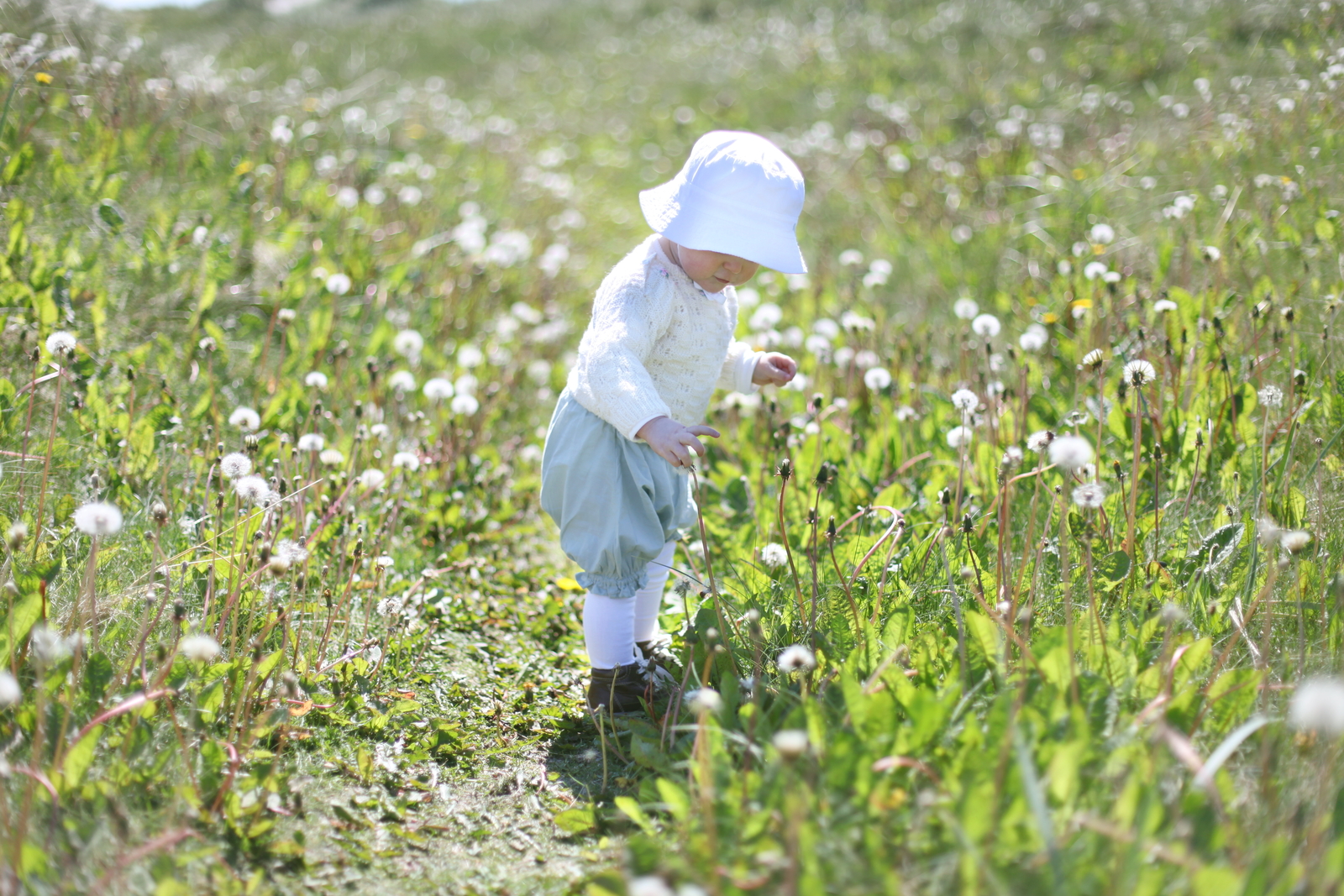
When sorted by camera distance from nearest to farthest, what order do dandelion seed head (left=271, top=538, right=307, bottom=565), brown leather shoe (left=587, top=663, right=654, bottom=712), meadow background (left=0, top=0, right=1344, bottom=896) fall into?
meadow background (left=0, top=0, right=1344, bottom=896) → dandelion seed head (left=271, top=538, right=307, bottom=565) → brown leather shoe (left=587, top=663, right=654, bottom=712)

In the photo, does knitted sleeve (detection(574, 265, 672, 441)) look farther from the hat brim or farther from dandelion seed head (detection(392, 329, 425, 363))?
dandelion seed head (detection(392, 329, 425, 363))

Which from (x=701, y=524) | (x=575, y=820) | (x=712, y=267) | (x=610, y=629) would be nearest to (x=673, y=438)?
(x=701, y=524)

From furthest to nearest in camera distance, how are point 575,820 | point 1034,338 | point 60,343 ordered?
1. point 1034,338
2. point 60,343
3. point 575,820

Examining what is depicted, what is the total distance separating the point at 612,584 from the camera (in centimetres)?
238

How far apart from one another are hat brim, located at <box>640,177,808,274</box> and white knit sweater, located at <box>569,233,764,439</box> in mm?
145

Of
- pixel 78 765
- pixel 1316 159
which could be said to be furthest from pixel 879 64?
pixel 78 765

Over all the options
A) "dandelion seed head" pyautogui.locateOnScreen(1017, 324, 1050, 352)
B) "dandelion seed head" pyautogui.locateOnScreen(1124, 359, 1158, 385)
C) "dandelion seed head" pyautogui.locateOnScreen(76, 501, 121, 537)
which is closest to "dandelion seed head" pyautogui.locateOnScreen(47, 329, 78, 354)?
"dandelion seed head" pyautogui.locateOnScreen(76, 501, 121, 537)

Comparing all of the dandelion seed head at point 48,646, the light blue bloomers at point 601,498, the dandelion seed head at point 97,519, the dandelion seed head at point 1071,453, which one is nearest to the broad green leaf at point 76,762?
the dandelion seed head at point 48,646

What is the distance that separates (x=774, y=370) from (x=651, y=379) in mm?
503

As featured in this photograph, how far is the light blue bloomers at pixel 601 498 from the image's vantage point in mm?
2350

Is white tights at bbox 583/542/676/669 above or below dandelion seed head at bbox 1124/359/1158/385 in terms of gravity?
below

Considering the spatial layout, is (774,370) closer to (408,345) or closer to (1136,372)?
(1136,372)

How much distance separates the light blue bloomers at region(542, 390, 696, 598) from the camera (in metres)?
2.35

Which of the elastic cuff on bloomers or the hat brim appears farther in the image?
the elastic cuff on bloomers
